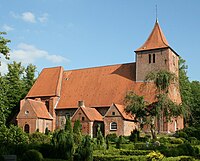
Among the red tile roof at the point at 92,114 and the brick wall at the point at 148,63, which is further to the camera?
the brick wall at the point at 148,63

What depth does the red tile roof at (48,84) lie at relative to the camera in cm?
4752

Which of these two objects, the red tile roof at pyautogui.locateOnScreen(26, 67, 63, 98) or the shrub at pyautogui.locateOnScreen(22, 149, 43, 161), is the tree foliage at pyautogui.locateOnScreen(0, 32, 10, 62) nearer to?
the shrub at pyautogui.locateOnScreen(22, 149, 43, 161)

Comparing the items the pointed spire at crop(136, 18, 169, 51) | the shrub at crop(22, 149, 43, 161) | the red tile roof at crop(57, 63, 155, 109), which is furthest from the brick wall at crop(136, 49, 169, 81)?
the shrub at crop(22, 149, 43, 161)

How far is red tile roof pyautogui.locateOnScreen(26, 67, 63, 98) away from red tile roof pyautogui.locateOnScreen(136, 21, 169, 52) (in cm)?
1315

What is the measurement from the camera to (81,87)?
4741 centimetres

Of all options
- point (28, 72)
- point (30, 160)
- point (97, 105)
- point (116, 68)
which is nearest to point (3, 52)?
point (30, 160)

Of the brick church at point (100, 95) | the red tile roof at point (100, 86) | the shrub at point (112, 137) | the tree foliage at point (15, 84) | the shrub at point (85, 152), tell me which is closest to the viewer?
the shrub at point (85, 152)

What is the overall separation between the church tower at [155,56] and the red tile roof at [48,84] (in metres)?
12.4

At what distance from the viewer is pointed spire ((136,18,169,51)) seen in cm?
4435

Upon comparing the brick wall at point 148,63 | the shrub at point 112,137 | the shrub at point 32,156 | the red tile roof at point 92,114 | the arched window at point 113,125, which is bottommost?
the shrub at point 112,137

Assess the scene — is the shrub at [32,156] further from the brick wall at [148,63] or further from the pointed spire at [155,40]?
the pointed spire at [155,40]

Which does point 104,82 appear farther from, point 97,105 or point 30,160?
point 30,160

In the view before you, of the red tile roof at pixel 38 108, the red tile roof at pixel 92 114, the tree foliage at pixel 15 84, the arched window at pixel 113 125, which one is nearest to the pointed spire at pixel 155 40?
the red tile roof at pixel 92 114

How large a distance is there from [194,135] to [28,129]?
21.6 metres
